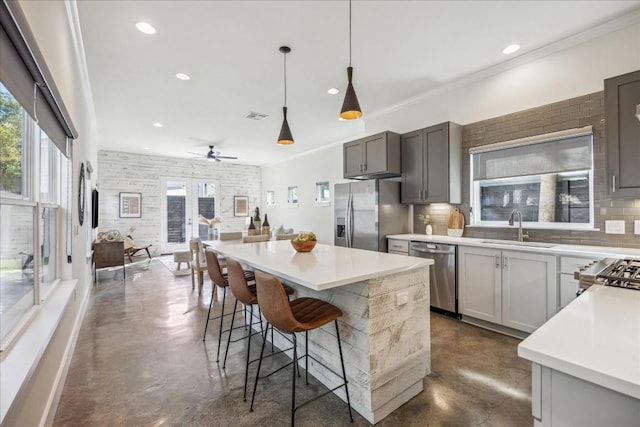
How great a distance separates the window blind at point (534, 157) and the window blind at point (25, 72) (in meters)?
4.04

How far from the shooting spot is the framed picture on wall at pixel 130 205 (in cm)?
787

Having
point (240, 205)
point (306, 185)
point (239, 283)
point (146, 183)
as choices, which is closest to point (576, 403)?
point (239, 283)

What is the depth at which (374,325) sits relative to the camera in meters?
1.74

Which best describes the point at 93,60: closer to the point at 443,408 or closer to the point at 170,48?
the point at 170,48

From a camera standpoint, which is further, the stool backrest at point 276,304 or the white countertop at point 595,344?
the stool backrest at point 276,304

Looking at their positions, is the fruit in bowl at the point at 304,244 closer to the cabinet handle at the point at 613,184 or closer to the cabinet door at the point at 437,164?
the cabinet door at the point at 437,164

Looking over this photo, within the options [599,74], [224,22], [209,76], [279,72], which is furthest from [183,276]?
[599,74]

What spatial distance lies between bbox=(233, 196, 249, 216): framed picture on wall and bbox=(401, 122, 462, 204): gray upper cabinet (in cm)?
683

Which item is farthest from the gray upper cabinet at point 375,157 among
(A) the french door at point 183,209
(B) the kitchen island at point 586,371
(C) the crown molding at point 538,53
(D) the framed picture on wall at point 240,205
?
(D) the framed picture on wall at point 240,205

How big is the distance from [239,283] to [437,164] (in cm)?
292

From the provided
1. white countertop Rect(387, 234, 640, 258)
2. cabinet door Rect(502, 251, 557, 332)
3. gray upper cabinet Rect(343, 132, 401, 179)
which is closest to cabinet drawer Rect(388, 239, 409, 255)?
white countertop Rect(387, 234, 640, 258)

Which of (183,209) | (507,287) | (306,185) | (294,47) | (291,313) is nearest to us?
(291,313)

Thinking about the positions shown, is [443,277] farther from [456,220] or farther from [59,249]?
[59,249]

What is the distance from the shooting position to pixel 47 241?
7.95 feet
